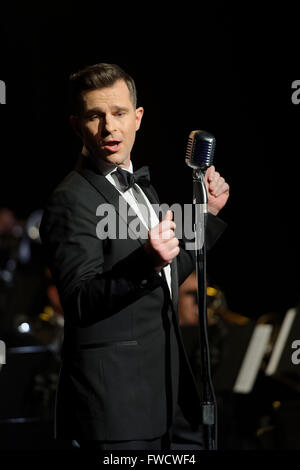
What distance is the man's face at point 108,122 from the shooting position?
7.75 feet

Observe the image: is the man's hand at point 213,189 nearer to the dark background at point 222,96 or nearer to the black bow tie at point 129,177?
the black bow tie at point 129,177

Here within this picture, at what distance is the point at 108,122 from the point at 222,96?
3400mm

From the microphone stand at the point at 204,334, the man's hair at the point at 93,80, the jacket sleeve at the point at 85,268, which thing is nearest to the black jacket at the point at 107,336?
the jacket sleeve at the point at 85,268

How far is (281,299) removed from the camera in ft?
23.9

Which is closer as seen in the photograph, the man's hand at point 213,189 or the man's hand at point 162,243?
the man's hand at point 162,243

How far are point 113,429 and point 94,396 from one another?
106 mm

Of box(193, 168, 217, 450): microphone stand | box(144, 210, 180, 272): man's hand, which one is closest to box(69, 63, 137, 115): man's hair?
box(193, 168, 217, 450): microphone stand

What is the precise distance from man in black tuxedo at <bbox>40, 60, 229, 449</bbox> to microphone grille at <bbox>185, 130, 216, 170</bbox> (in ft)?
0.73

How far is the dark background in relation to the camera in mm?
5438

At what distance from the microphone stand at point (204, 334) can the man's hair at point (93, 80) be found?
423 millimetres

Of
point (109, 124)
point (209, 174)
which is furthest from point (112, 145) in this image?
point (209, 174)

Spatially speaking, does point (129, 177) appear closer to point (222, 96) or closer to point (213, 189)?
point (213, 189)

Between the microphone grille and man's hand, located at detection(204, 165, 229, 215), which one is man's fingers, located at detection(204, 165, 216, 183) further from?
the microphone grille
